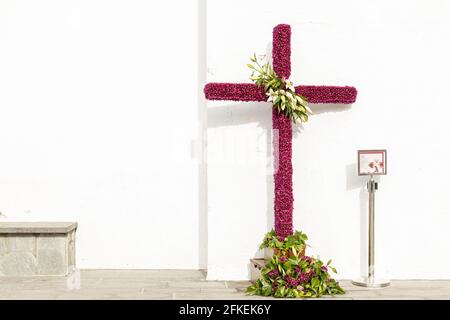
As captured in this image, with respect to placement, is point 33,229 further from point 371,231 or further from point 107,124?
point 371,231

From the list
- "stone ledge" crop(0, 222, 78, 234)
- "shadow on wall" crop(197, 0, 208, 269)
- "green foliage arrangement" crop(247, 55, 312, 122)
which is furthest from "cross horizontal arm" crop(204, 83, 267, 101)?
"stone ledge" crop(0, 222, 78, 234)

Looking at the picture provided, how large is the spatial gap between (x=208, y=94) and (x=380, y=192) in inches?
72.8

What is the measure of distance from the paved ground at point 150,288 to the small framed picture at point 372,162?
3.28 feet

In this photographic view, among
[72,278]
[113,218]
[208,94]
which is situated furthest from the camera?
[113,218]

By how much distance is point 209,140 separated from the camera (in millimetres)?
6176

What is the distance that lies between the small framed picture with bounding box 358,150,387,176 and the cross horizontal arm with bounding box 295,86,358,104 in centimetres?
50

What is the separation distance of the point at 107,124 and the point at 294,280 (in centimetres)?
250

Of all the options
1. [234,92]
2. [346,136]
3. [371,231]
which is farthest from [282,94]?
[371,231]

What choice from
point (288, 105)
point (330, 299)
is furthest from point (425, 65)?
point (330, 299)

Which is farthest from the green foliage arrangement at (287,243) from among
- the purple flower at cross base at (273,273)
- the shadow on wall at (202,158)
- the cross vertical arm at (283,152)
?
the shadow on wall at (202,158)

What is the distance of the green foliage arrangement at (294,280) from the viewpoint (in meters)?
5.36

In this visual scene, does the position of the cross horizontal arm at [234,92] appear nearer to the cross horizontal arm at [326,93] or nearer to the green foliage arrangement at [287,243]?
the cross horizontal arm at [326,93]

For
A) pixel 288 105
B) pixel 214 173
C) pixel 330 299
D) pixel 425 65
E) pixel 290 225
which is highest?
pixel 425 65

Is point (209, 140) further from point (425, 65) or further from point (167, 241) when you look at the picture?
point (425, 65)
